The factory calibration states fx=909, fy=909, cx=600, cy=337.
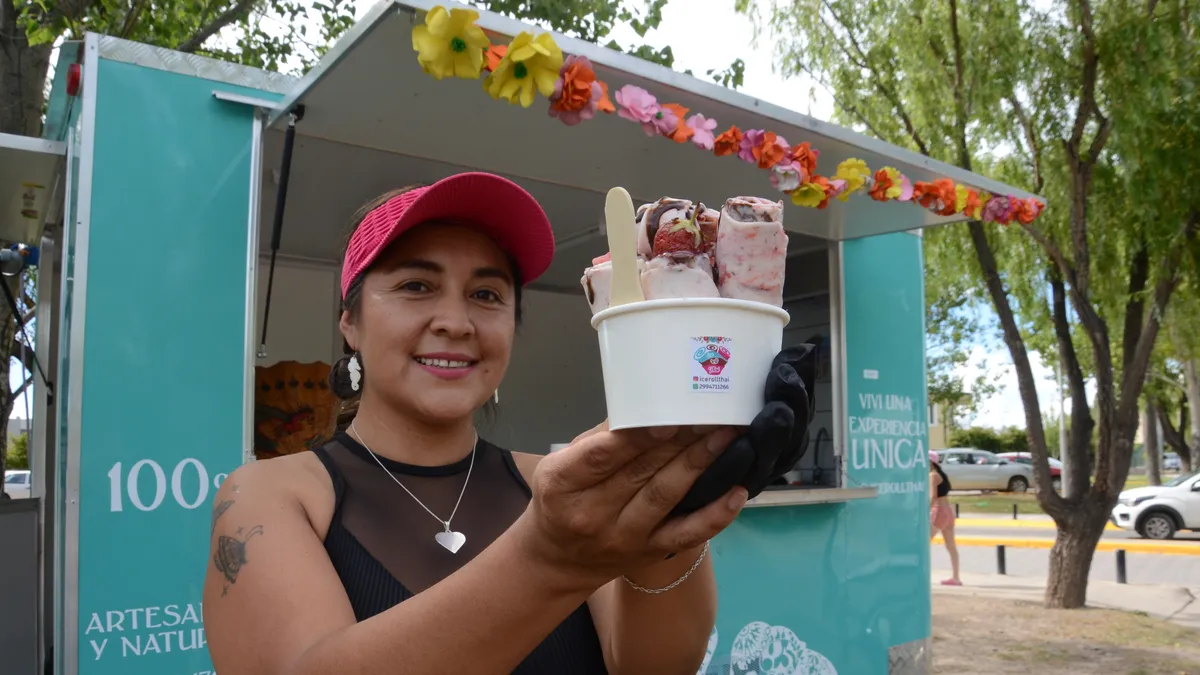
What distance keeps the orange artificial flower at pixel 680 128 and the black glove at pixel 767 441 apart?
2.26m

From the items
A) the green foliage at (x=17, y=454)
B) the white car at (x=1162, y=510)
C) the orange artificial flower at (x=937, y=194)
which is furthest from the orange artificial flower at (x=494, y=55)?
the green foliage at (x=17, y=454)

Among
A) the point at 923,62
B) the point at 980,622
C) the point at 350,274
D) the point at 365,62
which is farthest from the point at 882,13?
the point at 350,274

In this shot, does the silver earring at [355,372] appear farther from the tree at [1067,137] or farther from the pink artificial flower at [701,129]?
the tree at [1067,137]

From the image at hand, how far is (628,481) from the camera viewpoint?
0.98 metres

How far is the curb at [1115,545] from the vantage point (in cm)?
1373

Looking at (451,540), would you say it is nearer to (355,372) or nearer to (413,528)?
(413,528)

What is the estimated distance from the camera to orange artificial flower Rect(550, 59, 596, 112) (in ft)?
9.31

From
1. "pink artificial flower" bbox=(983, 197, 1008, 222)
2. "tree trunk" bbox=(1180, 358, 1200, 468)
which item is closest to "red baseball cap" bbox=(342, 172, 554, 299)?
"pink artificial flower" bbox=(983, 197, 1008, 222)

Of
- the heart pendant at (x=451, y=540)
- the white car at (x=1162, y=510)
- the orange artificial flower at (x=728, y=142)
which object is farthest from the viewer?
the white car at (x=1162, y=510)

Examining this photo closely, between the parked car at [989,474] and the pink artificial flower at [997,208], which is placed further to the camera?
the parked car at [989,474]

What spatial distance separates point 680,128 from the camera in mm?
3189

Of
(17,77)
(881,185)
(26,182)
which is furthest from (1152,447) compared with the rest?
(26,182)

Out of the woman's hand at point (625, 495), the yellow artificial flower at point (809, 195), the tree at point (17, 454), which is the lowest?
the tree at point (17, 454)

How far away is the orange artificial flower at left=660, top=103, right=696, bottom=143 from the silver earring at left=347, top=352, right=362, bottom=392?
1.77 meters
